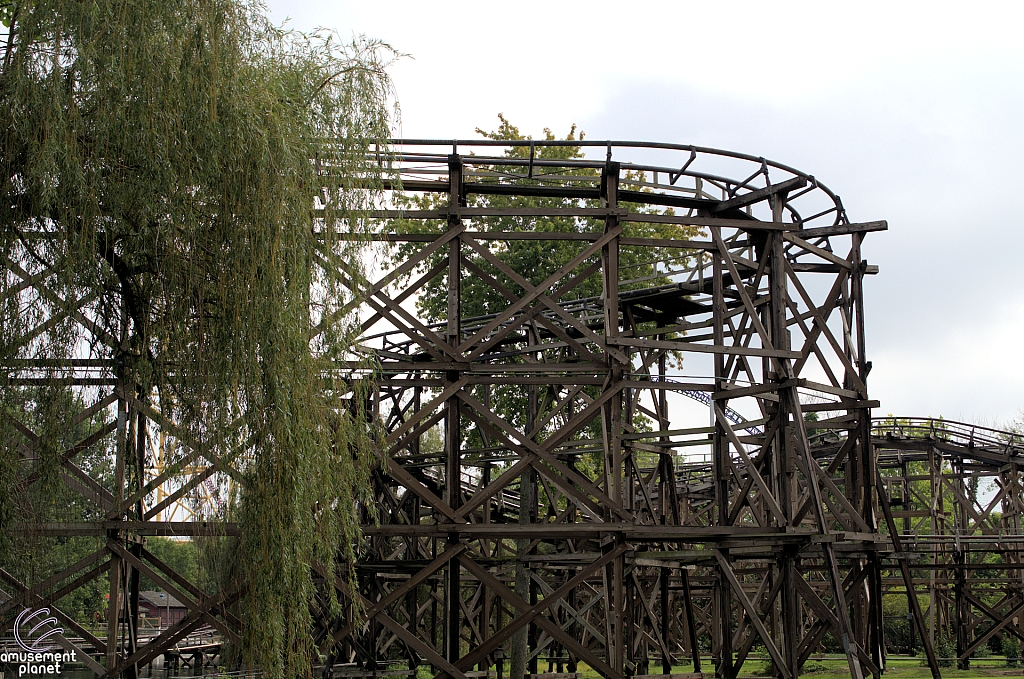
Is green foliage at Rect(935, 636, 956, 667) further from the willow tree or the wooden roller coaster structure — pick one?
the willow tree

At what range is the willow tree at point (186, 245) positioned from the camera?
10.6m

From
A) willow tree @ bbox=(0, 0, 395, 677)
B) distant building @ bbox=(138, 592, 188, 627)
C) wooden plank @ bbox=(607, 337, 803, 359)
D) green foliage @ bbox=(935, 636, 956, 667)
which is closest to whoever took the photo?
willow tree @ bbox=(0, 0, 395, 677)

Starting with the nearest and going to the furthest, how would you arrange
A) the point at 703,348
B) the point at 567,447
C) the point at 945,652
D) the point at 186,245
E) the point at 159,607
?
the point at 186,245 → the point at 703,348 → the point at 567,447 → the point at 945,652 → the point at 159,607

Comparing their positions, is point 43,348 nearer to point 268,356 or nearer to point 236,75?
point 268,356

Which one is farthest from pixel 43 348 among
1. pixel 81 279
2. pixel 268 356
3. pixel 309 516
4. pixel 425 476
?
pixel 425 476

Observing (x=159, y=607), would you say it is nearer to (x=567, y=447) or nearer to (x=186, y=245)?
(x=567, y=447)

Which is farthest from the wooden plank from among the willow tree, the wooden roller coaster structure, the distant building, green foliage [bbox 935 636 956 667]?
the distant building

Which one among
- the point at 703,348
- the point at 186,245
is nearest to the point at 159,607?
the point at 703,348

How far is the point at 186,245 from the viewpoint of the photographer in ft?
36.5

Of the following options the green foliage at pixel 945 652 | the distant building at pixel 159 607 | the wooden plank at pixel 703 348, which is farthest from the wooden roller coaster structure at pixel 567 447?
the distant building at pixel 159 607

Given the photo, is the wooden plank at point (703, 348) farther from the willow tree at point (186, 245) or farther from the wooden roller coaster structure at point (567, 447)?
the willow tree at point (186, 245)

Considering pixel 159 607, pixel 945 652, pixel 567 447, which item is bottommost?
pixel 159 607

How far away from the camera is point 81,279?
10.7 metres

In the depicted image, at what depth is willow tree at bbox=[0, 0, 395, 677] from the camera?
1064 centimetres
